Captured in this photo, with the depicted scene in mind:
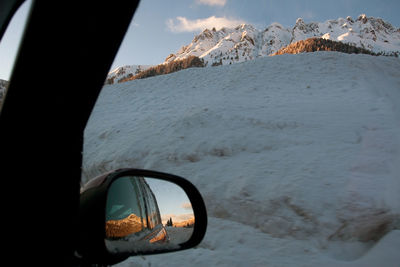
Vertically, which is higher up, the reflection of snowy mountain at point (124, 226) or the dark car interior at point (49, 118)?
the dark car interior at point (49, 118)

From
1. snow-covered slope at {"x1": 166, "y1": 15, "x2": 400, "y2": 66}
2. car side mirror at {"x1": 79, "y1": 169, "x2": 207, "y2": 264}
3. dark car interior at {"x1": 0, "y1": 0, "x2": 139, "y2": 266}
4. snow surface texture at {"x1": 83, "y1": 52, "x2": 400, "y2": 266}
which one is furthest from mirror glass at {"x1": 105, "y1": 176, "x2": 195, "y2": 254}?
snow-covered slope at {"x1": 166, "y1": 15, "x2": 400, "y2": 66}

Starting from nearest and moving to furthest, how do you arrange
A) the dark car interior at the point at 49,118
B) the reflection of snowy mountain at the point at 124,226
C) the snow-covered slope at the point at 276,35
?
the dark car interior at the point at 49,118 < the reflection of snowy mountain at the point at 124,226 < the snow-covered slope at the point at 276,35

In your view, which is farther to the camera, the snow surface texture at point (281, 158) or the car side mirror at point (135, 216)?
the snow surface texture at point (281, 158)

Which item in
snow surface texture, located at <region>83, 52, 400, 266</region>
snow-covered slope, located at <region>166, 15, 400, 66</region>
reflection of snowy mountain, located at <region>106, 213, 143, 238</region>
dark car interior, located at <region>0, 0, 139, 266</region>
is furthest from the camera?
snow-covered slope, located at <region>166, 15, 400, 66</region>

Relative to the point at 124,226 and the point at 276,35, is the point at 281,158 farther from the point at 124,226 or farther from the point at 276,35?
the point at 276,35

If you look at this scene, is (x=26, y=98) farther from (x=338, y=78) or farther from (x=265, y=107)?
(x=338, y=78)

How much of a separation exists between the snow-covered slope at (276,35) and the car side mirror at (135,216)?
15459 cm

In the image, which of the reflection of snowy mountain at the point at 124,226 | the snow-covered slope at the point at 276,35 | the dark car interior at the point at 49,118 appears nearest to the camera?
the dark car interior at the point at 49,118

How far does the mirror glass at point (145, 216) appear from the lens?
1038 millimetres

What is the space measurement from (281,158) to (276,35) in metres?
192

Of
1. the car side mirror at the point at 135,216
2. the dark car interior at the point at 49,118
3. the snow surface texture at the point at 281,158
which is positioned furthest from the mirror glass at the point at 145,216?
the snow surface texture at the point at 281,158

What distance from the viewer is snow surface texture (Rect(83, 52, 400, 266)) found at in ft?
10.3

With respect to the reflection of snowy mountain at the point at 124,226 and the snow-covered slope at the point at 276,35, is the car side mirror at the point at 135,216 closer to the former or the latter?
the reflection of snowy mountain at the point at 124,226

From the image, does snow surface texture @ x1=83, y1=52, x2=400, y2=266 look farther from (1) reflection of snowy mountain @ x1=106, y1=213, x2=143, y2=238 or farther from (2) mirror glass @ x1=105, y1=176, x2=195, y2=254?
(1) reflection of snowy mountain @ x1=106, y1=213, x2=143, y2=238
